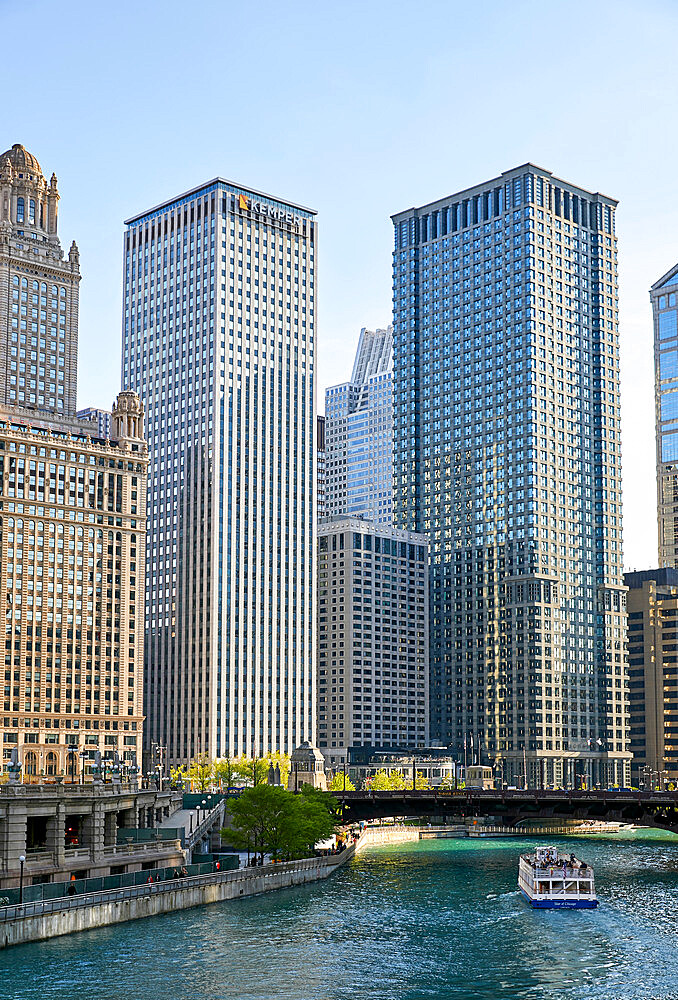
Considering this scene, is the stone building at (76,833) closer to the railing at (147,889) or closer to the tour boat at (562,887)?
the railing at (147,889)

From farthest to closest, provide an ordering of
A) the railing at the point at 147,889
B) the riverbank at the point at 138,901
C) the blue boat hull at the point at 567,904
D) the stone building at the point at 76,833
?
the blue boat hull at the point at 567,904 → the stone building at the point at 76,833 → the railing at the point at 147,889 → the riverbank at the point at 138,901

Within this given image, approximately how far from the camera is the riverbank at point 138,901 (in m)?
97.2

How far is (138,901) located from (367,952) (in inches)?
820

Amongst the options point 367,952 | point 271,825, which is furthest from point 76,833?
point 367,952

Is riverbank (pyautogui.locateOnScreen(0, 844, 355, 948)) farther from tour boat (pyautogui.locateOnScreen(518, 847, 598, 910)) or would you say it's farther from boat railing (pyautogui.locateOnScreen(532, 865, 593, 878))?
boat railing (pyautogui.locateOnScreen(532, 865, 593, 878))

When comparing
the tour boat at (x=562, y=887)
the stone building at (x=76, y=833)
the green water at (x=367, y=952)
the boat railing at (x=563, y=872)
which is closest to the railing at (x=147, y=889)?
the green water at (x=367, y=952)

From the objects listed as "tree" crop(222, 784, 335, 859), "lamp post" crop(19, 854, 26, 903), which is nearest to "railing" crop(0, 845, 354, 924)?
"lamp post" crop(19, 854, 26, 903)

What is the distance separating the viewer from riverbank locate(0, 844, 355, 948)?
97188mm

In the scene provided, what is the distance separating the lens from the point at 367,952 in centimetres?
10288

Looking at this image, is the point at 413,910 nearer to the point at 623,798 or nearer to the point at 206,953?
the point at 206,953

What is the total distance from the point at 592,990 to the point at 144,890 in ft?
135

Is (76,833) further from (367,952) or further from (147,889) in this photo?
(367,952)

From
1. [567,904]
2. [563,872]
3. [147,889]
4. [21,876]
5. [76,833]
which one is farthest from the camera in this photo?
[76,833]

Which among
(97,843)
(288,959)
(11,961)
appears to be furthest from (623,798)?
(11,961)
